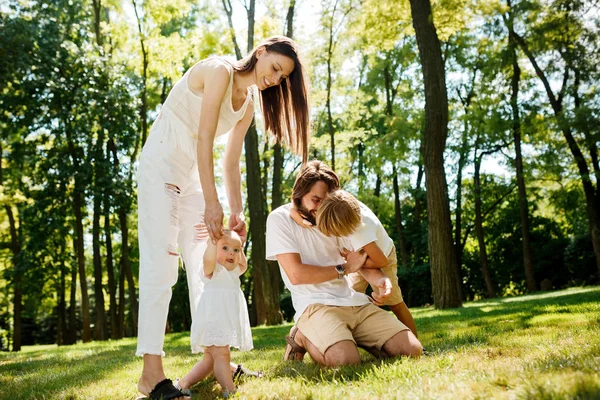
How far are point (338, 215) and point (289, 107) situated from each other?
794 millimetres

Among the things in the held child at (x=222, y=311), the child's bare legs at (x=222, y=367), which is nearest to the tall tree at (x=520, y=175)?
the held child at (x=222, y=311)

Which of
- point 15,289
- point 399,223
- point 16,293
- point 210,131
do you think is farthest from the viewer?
point 399,223

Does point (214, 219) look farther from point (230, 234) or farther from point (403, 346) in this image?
point (403, 346)

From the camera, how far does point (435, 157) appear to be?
10117 mm

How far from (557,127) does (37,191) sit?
1513 centimetres

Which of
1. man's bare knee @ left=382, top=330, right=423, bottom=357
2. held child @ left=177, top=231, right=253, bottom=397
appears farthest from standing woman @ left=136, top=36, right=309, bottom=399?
man's bare knee @ left=382, top=330, right=423, bottom=357

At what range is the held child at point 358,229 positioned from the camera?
379cm

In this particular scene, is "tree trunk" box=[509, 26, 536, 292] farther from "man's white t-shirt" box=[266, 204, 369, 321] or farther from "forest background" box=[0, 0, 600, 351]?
"man's white t-shirt" box=[266, 204, 369, 321]

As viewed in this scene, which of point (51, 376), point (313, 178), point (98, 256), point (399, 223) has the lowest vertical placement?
point (51, 376)

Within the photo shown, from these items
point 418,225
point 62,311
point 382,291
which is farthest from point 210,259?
point 62,311

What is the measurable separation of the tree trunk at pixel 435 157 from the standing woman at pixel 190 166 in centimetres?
668

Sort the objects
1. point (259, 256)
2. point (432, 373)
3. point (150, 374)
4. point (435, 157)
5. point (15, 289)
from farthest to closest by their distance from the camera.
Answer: point (15, 289) < point (259, 256) < point (435, 157) < point (150, 374) < point (432, 373)

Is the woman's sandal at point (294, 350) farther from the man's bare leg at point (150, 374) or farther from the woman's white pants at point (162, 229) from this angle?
the man's bare leg at point (150, 374)

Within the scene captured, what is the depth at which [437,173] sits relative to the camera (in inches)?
396
